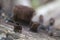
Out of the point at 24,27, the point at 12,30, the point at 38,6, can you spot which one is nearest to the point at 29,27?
the point at 24,27

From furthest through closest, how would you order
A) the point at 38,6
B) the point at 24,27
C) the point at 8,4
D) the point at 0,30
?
the point at 38,6, the point at 8,4, the point at 24,27, the point at 0,30

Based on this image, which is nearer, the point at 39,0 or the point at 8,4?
the point at 8,4

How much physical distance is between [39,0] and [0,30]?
1.43 metres

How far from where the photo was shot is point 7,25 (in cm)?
91

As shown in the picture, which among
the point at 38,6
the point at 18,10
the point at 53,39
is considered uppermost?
the point at 38,6

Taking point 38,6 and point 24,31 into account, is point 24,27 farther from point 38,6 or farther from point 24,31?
point 38,6

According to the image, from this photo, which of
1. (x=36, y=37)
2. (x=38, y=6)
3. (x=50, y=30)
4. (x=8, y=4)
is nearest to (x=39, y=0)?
(x=38, y=6)

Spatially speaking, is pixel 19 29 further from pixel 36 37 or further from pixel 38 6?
pixel 38 6

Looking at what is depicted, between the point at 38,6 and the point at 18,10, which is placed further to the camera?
the point at 38,6

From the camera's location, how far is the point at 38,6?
214 cm

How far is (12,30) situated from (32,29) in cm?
12

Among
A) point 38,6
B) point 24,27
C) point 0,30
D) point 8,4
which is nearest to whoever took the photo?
point 0,30

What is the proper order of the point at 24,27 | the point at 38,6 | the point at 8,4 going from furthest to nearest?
the point at 38,6, the point at 8,4, the point at 24,27

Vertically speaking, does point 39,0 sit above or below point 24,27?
above
